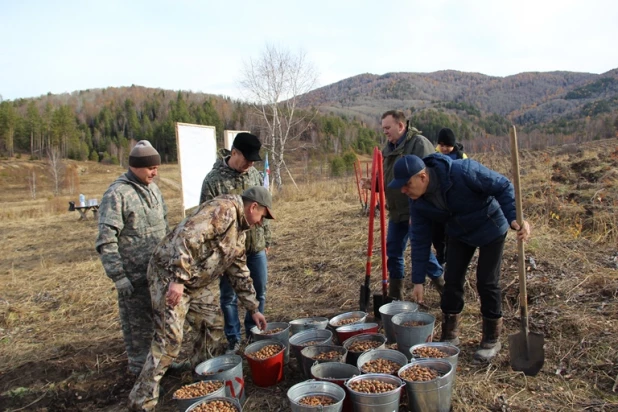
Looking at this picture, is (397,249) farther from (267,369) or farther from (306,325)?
(267,369)

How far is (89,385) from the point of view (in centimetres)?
346

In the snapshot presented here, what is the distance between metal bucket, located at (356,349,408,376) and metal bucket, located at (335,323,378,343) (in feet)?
1.69

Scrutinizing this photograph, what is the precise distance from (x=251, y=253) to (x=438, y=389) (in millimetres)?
1849

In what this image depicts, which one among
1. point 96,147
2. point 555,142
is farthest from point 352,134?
point 96,147

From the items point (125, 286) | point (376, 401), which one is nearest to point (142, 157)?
point (125, 286)

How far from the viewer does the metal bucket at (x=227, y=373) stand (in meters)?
2.84

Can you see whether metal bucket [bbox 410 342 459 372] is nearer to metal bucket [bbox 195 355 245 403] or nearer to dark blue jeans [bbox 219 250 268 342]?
metal bucket [bbox 195 355 245 403]

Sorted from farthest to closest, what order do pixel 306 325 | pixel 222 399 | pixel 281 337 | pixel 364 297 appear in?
pixel 364 297 < pixel 306 325 < pixel 281 337 < pixel 222 399

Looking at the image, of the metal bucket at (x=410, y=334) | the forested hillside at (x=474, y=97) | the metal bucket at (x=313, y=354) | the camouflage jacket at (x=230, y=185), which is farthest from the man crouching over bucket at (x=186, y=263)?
the forested hillside at (x=474, y=97)

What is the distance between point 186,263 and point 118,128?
77.9m

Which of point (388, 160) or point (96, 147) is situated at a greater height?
point (96, 147)

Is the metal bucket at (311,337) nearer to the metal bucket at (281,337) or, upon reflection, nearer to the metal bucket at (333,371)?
the metal bucket at (281,337)

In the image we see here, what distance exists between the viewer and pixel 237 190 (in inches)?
142

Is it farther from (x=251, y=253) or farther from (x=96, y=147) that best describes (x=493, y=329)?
(x=96, y=147)
